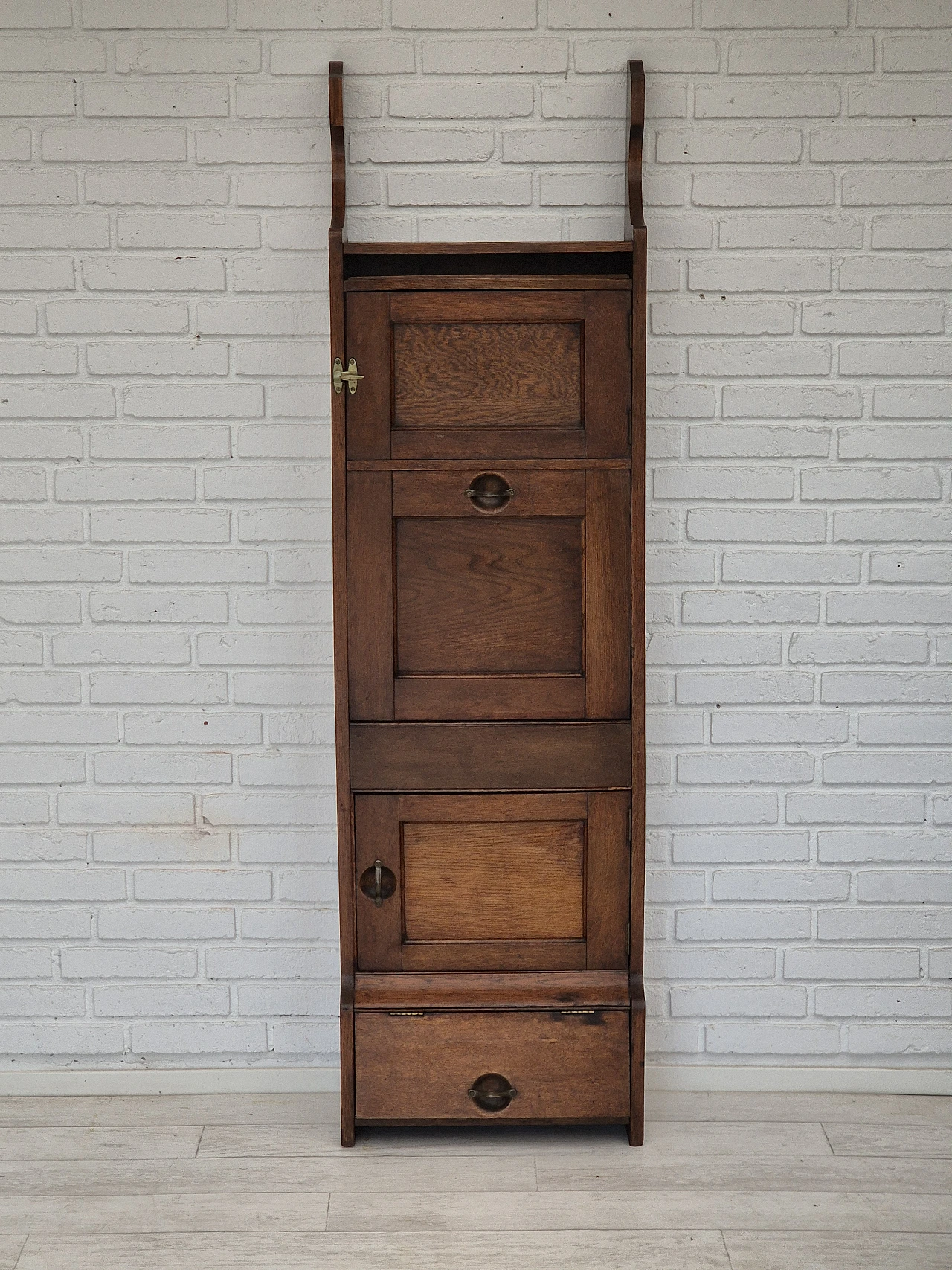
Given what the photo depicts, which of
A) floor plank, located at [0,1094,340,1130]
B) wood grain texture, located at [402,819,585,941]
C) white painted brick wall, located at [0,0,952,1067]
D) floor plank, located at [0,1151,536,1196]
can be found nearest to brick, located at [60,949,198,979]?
white painted brick wall, located at [0,0,952,1067]

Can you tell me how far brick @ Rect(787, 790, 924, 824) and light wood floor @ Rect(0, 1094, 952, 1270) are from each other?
56 cm

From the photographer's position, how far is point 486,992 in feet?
7.29

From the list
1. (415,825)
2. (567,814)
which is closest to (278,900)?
(415,825)

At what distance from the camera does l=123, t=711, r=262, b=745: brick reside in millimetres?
2389

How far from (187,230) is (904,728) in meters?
1.69

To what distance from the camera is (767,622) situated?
7.80 ft

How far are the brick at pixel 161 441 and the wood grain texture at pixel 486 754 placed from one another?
62 cm

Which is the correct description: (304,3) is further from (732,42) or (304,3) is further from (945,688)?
(945,688)

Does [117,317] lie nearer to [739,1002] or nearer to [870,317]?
[870,317]


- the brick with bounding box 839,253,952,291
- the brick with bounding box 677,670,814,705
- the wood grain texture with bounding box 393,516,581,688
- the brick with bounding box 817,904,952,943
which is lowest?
the brick with bounding box 817,904,952,943

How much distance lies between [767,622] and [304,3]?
146 cm

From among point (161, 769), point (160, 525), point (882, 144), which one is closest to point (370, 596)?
point (160, 525)

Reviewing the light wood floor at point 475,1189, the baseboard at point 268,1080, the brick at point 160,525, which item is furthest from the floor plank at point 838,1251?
the brick at point 160,525

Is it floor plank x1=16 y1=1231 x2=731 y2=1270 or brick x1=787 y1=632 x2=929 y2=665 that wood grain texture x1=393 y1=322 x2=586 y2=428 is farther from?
floor plank x1=16 y1=1231 x2=731 y2=1270
